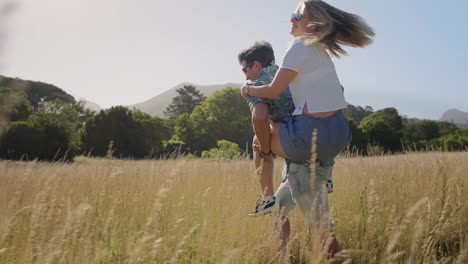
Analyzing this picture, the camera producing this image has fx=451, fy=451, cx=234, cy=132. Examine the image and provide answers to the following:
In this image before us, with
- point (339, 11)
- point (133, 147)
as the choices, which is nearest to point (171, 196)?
point (339, 11)

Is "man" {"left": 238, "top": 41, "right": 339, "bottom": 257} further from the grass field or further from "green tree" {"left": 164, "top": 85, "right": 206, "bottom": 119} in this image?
"green tree" {"left": 164, "top": 85, "right": 206, "bottom": 119}

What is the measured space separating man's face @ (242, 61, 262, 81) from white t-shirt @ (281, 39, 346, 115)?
0.43 metres

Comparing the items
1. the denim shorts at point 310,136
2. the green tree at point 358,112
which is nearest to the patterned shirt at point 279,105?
the denim shorts at point 310,136

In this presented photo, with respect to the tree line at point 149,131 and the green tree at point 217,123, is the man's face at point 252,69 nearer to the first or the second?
the tree line at point 149,131

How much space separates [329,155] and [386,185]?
2.17m

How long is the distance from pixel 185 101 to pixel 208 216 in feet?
196

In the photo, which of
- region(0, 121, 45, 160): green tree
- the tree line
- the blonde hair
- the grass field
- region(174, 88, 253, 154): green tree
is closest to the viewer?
the grass field

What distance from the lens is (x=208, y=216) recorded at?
3.24m

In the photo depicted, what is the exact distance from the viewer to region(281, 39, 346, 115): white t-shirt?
2.53 meters

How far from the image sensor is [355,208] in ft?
12.8

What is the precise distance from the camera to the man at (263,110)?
265 cm

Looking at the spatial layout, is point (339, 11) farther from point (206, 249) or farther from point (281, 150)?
point (206, 249)

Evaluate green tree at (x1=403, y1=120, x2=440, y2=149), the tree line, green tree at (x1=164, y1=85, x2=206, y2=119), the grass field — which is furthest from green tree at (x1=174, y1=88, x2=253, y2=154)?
the grass field

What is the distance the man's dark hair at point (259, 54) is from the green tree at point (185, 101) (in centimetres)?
5878
